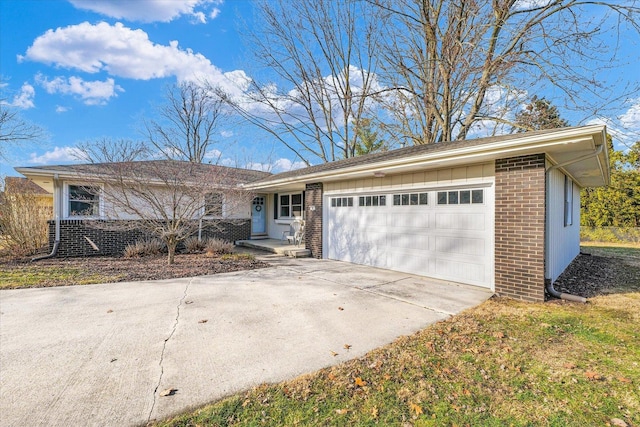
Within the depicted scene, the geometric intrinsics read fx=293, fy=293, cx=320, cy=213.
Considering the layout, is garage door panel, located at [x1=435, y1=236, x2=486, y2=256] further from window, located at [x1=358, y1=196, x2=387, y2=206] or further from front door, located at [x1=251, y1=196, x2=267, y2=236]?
front door, located at [x1=251, y1=196, x2=267, y2=236]

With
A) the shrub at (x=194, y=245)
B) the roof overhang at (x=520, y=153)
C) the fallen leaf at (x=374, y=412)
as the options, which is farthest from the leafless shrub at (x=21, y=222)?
the fallen leaf at (x=374, y=412)

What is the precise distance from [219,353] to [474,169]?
5.75 meters

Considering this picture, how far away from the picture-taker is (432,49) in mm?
14312

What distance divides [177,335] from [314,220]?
6785mm

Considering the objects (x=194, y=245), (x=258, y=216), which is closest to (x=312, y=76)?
(x=258, y=216)

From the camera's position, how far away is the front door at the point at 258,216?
47.0 ft

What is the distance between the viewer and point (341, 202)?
9.34 meters

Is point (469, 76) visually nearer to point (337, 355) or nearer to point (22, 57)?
point (337, 355)

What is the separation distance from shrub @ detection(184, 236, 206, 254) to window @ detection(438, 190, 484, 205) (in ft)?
27.7

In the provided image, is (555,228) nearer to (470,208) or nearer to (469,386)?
(470,208)

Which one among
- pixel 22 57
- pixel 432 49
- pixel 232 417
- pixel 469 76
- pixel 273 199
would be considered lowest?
pixel 232 417

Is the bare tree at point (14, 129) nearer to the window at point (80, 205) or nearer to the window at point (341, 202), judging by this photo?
the window at point (80, 205)

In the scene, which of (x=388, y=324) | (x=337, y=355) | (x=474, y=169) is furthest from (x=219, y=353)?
(x=474, y=169)

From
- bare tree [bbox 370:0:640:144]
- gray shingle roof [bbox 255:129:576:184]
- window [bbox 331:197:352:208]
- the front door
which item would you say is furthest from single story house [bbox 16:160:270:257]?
bare tree [bbox 370:0:640:144]
